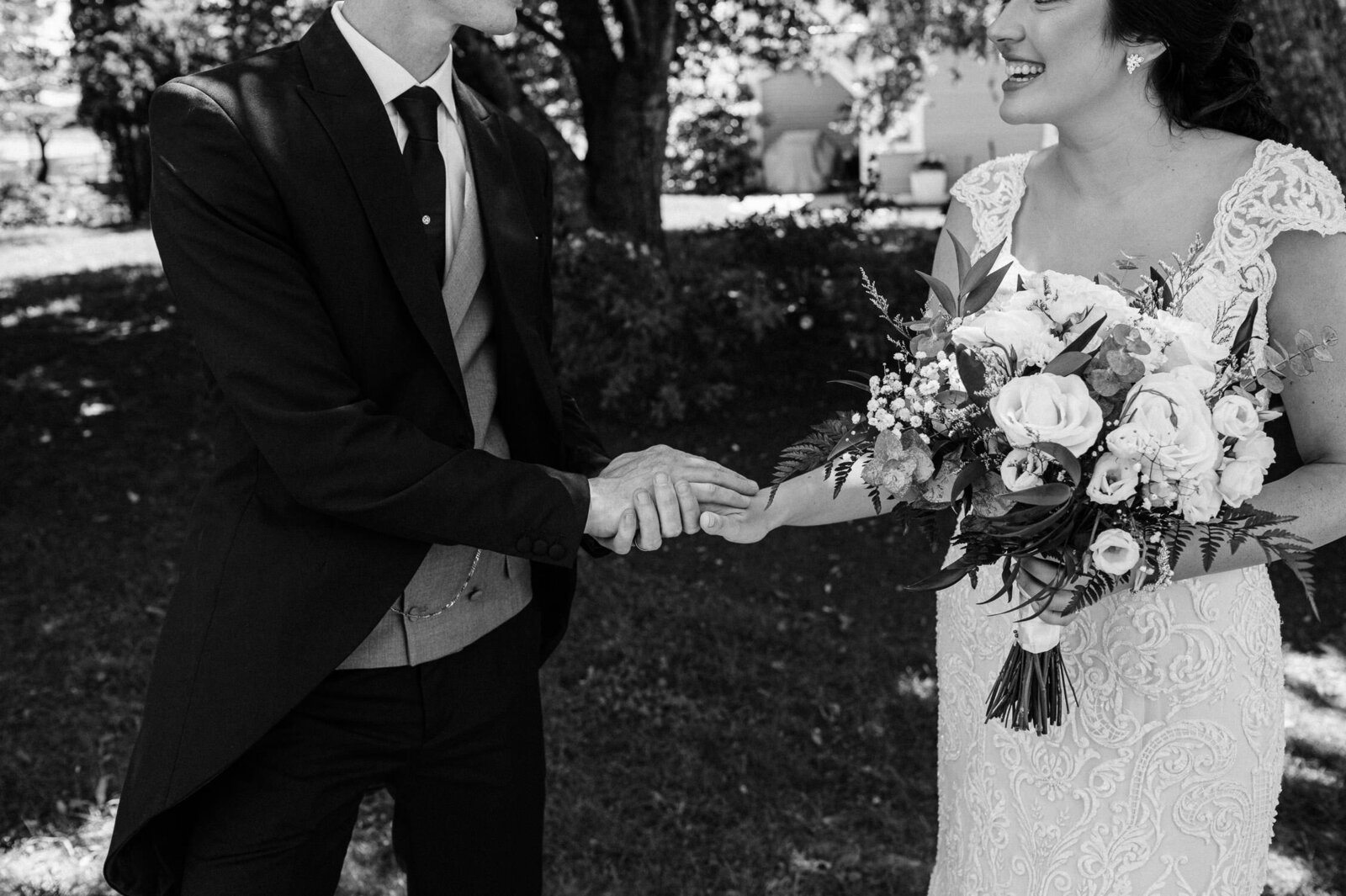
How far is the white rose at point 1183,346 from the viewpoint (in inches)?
87.3

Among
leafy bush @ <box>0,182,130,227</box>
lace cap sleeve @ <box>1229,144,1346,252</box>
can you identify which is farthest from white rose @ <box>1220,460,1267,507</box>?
leafy bush @ <box>0,182,130,227</box>

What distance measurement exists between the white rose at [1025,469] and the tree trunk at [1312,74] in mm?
4211

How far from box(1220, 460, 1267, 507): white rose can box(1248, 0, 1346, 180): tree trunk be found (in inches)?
160

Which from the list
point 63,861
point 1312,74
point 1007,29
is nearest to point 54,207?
point 63,861

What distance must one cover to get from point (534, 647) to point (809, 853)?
216cm

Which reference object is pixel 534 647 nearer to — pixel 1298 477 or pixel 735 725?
pixel 1298 477

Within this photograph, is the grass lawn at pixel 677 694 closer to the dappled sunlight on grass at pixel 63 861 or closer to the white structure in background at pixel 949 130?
the dappled sunlight on grass at pixel 63 861

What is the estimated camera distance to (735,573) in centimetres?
699

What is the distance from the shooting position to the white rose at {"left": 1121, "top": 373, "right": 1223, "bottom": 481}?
2.08m

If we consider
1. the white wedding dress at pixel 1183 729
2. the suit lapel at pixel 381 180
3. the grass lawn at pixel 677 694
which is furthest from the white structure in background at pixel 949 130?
the suit lapel at pixel 381 180

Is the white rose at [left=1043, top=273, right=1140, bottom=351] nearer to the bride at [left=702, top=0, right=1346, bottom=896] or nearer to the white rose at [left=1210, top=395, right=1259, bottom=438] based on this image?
the white rose at [left=1210, top=395, right=1259, bottom=438]

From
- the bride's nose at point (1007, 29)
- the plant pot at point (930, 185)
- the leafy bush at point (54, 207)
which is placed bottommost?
the leafy bush at point (54, 207)

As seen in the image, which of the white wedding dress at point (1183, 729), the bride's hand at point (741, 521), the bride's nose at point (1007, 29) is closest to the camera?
the white wedding dress at point (1183, 729)

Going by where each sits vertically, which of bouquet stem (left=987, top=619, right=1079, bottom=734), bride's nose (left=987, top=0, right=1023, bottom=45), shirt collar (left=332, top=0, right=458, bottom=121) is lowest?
bouquet stem (left=987, top=619, right=1079, bottom=734)
